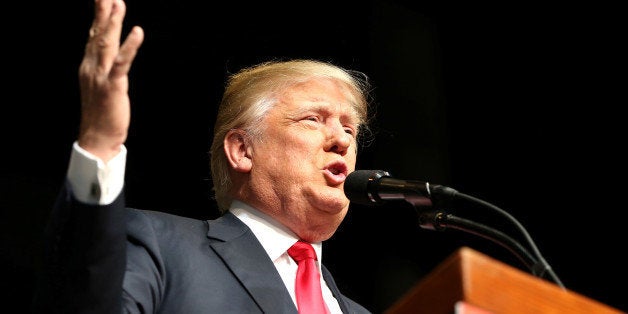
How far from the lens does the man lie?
1.23m

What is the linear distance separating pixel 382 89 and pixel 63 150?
4.61 ft

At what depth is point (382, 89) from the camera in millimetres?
3533

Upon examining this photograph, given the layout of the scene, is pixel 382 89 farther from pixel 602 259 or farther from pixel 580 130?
pixel 602 259

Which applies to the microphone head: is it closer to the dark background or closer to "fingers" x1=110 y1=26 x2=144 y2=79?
"fingers" x1=110 y1=26 x2=144 y2=79

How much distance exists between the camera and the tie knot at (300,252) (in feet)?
6.50

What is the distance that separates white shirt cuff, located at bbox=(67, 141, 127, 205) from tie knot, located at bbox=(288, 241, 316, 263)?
31.3 inches

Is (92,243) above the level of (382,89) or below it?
below

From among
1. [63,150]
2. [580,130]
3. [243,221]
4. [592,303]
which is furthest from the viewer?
[580,130]

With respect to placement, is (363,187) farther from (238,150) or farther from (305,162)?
(238,150)

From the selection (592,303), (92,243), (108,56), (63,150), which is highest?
(108,56)

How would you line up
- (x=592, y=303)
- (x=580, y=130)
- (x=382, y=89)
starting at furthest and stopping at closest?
(x=382, y=89), (x=580, y=130), (x=592, y=303)

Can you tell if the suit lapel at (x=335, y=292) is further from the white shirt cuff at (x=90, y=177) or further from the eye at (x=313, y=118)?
the white shirt cuff at (x=90, y=177)

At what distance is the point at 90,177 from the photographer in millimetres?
1240

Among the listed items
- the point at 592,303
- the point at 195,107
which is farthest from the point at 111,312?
the point at 195,107
